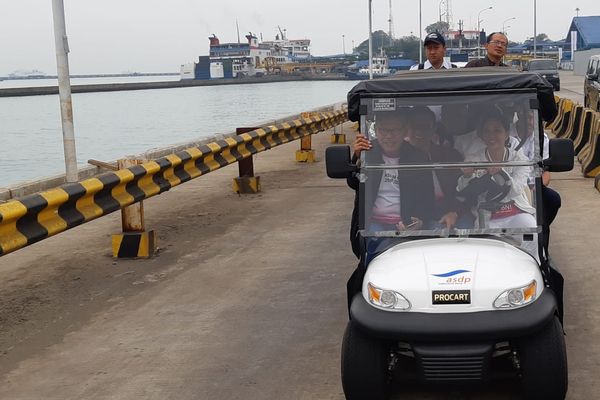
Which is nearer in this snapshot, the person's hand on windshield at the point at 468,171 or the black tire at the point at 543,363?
the black tire at the point at 543,363

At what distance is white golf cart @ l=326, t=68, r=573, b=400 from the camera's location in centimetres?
448

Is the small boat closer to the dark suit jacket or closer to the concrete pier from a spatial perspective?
the concrete pier

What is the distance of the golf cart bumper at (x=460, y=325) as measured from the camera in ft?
14.5

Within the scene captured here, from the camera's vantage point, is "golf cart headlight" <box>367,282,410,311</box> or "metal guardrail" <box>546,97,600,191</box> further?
"metal guardrail" <box>546,97,600,191</box>

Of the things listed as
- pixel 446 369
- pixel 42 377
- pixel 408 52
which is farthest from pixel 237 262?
pixel 408 52

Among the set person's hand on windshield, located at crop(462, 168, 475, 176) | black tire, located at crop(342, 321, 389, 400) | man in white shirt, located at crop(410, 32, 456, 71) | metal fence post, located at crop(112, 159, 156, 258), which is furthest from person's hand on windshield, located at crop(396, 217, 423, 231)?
metal fence post, located at crop(112, 159, 156, 258)

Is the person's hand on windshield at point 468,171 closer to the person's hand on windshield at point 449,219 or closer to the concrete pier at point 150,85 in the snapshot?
the person's hand on windshield at point 449,219

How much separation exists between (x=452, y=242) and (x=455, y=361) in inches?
32.2

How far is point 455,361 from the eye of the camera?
4.45 m

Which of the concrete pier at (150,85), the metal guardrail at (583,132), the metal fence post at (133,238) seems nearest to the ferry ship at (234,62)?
the concrete pier at (150,85)

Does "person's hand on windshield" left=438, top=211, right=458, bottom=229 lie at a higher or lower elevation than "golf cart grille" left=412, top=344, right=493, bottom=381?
higher

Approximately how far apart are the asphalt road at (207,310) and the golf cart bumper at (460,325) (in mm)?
696

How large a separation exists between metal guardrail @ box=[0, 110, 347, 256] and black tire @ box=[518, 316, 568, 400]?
3.56m

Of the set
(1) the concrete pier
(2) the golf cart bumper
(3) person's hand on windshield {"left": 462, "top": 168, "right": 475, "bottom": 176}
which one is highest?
(3) person's hand on windshield {"left": 462, "top": 168, "right": 475, "bottom": 176}
